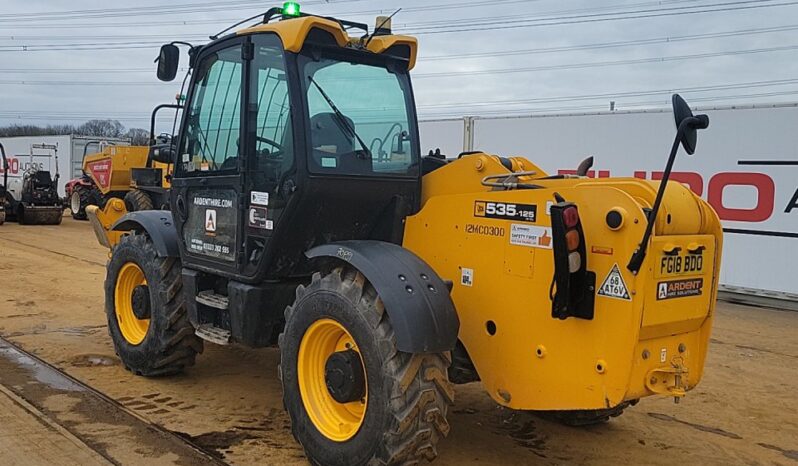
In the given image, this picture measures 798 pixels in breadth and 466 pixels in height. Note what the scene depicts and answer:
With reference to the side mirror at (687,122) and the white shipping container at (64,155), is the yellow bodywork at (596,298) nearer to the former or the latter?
the side mirror at (687,122)

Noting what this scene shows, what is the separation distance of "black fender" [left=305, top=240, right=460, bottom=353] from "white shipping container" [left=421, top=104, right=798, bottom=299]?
27.6ft

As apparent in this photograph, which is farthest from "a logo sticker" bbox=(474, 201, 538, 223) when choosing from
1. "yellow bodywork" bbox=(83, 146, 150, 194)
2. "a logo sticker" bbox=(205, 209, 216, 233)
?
"yellow bodywork" bbox=(83, 146, 150, 194)

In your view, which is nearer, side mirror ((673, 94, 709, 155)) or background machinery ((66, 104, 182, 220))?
side mirror ((673, 94, 709, 155))

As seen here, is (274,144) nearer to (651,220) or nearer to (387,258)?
(387,258)

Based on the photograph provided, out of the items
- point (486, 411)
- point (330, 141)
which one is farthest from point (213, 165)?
point (486, 411)

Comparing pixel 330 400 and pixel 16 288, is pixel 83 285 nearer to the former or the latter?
pixel 16 288

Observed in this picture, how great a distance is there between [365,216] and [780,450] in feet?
9.97

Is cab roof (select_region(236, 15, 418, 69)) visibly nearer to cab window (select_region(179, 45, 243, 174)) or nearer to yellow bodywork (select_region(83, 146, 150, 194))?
cab window (select_region(179, 45, 243, 174))

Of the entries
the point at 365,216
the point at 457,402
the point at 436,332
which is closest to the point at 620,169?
the point at 457,402

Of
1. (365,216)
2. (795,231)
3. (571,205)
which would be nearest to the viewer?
(571,205)

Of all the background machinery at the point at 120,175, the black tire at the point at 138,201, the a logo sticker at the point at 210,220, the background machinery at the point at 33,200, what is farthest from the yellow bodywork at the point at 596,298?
the background machinery at the point at 33,200

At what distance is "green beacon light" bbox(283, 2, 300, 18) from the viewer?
15.7ft

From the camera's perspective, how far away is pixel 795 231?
10.5 meters

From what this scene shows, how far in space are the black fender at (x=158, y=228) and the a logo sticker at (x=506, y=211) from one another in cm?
259
